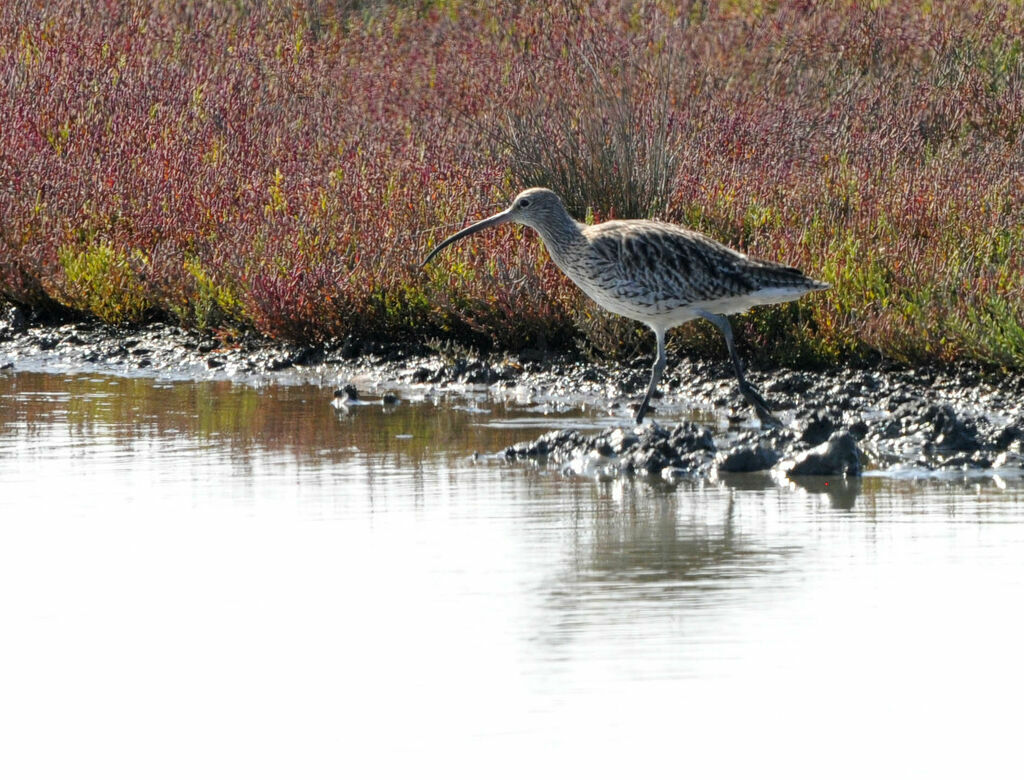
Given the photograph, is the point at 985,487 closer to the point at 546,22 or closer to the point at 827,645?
the point at 827,645

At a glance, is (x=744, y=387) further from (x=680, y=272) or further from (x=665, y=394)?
(x=665, y=394)

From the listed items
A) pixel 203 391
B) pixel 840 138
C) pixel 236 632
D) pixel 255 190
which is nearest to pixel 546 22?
pixel 840 138

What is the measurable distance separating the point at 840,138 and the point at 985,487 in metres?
6.58

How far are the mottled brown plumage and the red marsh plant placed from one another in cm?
89

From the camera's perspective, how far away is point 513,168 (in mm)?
11305

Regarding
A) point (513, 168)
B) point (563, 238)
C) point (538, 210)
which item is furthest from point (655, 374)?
point (513, 168)

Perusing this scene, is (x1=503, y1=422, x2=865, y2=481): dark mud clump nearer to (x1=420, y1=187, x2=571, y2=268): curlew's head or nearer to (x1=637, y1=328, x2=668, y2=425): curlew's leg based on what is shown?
(x1=637, y1=328, x2=668, y2=425): curlew's leg

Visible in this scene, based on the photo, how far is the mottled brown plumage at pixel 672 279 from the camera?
27.7 feet

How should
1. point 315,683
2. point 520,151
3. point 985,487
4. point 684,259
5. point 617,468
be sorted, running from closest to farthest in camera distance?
point 315,683 < point 985,487 < point 617,468 < point 684,259 < point 520,151

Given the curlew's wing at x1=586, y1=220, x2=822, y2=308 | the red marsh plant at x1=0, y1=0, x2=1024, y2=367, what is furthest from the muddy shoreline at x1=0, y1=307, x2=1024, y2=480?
the curlew's wing at x1=586, y1=220, x2=822, y2=308

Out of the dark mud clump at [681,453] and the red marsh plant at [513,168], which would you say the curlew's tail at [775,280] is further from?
the dark mud clump at [681,453]

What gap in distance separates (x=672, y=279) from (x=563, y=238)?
2.37 feet

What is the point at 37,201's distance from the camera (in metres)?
12.1

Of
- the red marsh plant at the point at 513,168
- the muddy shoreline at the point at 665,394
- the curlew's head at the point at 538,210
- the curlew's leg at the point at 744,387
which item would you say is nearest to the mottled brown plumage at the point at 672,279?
the curlew's leg at the point at 744,387
